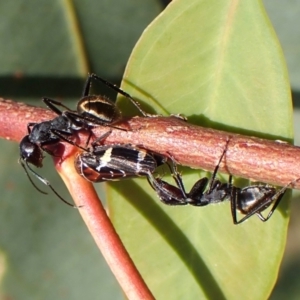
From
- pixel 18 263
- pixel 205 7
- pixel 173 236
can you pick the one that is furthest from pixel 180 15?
pixel 18 263

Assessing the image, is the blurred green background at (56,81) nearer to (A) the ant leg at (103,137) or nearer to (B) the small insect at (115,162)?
(B) the small insect at (115,162)

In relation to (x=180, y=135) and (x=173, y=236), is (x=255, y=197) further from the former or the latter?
(x=180, y=135)

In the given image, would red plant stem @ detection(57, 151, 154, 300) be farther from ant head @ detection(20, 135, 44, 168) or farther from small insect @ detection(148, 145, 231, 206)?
ant head @ detection(20, 135, 44, 168)

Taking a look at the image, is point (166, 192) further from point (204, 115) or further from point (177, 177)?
point (204, 115)

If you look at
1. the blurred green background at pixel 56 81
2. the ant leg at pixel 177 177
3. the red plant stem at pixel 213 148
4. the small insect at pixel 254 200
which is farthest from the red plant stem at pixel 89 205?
the blurred green background at pixel 56 81

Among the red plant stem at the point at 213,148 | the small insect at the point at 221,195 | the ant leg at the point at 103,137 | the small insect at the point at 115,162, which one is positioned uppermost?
the red plant stem at the point at 213,148
